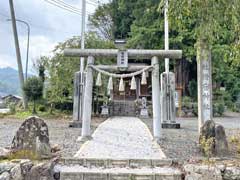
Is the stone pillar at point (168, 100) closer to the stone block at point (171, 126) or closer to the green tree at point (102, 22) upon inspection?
the stone block at point (171, 126)

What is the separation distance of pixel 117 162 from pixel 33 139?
1534 mm

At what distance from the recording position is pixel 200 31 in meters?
6.07

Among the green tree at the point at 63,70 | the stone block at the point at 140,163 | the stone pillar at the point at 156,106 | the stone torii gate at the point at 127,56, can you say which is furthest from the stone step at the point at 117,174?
the green tree at the point at 63,70

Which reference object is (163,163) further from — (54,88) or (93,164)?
(54,88)

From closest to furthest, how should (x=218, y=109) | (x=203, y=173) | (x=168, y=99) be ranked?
(x=203, y=173), (x=168, y=99), (x=218, y=109)

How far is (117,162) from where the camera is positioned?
593 centimetres

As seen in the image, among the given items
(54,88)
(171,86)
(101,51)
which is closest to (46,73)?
(54,88)

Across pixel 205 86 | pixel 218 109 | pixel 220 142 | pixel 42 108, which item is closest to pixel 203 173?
pixel 220 142

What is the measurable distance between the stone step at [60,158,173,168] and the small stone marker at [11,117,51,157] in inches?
16.5

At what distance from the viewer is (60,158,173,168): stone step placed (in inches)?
231

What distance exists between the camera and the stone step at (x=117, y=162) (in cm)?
587

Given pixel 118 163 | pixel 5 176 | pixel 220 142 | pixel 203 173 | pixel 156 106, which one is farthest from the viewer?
pixel 156 106

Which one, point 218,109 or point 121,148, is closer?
point 121,148

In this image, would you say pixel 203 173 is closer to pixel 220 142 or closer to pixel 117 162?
pixel 117 162
